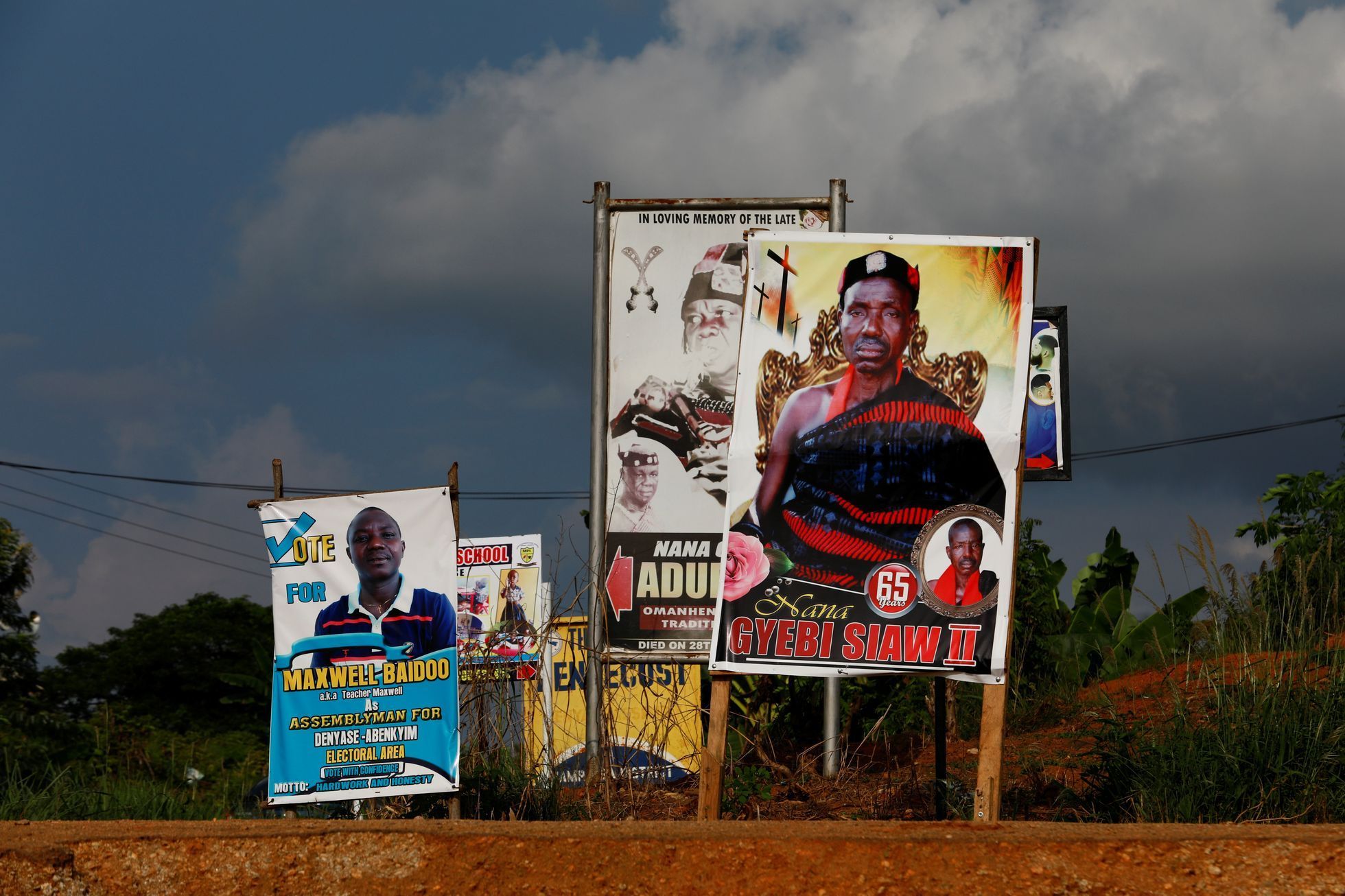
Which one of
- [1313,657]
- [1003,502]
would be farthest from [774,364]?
[1313,657]

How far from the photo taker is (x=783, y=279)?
6.31 m

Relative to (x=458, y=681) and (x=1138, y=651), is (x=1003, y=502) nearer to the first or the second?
(x=458, y=681)

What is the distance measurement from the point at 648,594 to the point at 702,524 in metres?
0.59

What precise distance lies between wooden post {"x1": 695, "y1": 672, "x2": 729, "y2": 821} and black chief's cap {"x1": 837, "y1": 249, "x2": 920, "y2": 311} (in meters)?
2.07

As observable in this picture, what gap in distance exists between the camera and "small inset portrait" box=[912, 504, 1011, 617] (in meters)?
5.98

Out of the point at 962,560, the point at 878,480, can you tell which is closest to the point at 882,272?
the point at 878,480

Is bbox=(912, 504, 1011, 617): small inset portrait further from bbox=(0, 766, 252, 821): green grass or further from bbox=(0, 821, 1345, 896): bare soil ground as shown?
bbox=(0, 766, 252, 821): green grass

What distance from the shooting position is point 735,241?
28.0 ft

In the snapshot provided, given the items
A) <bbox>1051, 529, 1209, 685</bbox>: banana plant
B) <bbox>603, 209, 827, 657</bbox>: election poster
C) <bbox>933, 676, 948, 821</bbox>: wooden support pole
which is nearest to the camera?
<bbox>933, 676, 948, 821</bbox>: wooden support pole

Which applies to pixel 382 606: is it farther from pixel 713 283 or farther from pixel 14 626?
pixel 14 626

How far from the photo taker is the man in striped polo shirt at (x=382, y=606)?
23.7 feet

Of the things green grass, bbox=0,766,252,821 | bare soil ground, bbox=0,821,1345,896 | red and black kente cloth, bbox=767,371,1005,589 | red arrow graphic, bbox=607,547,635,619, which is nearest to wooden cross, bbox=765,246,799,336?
red and black kente cloth, bbox=767,371,1005,589

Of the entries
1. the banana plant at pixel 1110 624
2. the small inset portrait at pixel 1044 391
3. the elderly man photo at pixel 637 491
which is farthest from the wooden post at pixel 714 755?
the small inset portrait at pixel 1044 391

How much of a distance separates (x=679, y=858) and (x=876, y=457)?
7.17 ft
